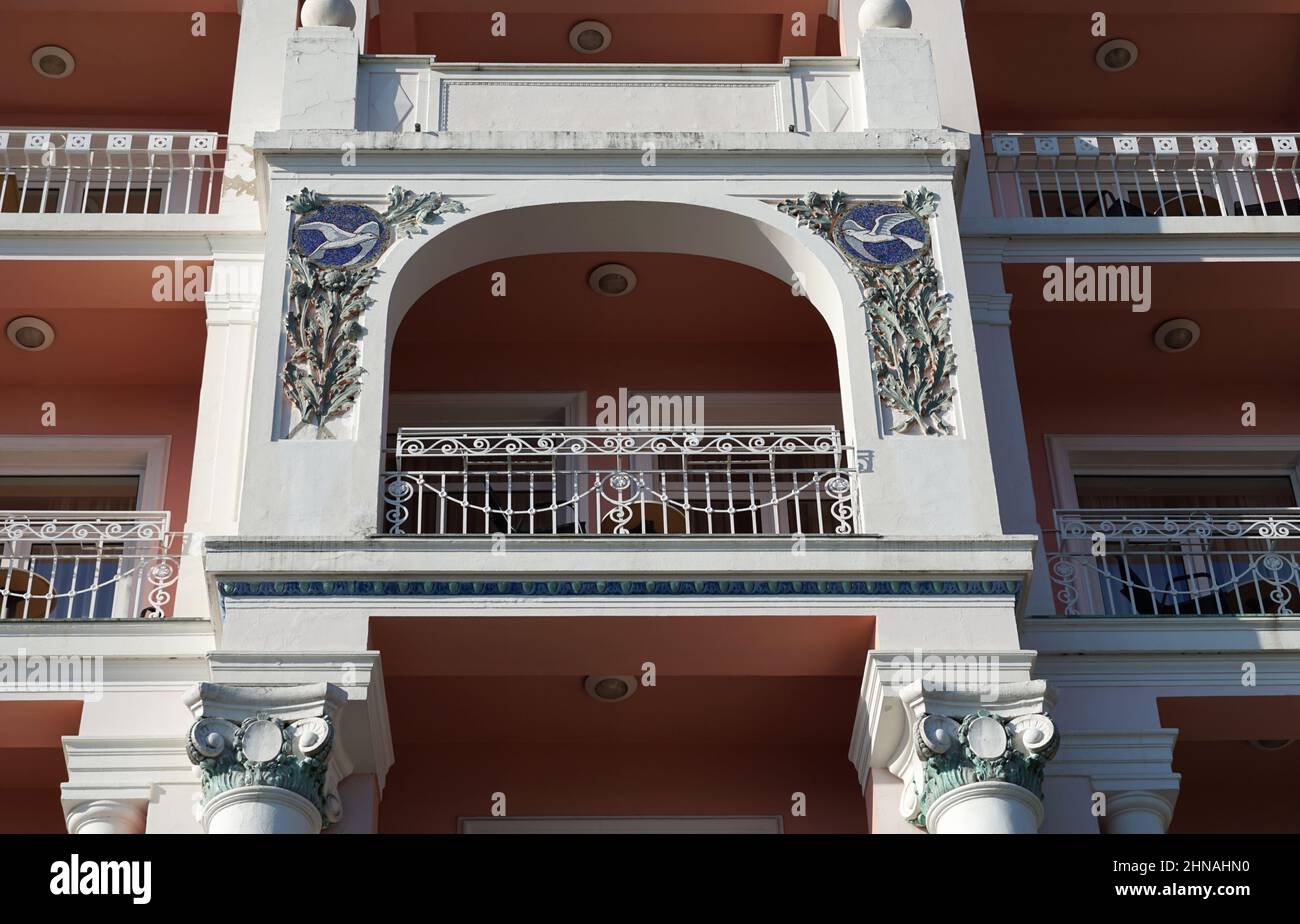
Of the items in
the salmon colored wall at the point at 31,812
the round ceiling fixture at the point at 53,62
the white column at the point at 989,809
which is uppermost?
the round ceiling fixture at the point at 53,62

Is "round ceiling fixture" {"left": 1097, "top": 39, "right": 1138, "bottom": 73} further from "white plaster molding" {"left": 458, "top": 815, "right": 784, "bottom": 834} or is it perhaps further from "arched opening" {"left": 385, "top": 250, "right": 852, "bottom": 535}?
"white plaster molding" {"left": 458, "top": 815, "right": 784, "bottom": 834}

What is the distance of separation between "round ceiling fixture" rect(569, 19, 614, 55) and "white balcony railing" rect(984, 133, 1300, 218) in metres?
3.25

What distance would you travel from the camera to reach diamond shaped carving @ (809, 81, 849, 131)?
41.3 feet

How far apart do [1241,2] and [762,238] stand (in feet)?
19.6

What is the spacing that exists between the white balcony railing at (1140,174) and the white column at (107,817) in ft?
24.4

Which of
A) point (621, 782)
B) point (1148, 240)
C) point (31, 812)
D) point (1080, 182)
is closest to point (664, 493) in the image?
point (621, 782)

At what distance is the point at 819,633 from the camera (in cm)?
1029

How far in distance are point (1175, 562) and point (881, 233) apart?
317 cm

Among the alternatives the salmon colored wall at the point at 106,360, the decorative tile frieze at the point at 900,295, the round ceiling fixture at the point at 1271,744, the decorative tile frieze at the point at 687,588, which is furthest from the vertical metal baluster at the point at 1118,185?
the salmon colored wall at the point at 106,360

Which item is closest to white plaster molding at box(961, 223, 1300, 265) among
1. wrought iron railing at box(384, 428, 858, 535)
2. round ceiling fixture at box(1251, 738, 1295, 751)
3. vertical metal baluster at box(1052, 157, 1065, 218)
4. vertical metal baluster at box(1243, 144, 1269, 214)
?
vertical metal baluster at box(1243, 144, 1269, 214)

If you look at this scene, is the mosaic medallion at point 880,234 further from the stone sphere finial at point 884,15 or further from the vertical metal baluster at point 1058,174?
the vertical metal baluster at point 1058,174

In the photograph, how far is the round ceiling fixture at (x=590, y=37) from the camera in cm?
1592

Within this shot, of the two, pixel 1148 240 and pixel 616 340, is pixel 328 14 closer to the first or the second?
pixel 616 340

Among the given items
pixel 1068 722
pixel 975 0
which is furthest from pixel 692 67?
pixel 1068 722
